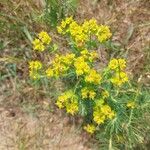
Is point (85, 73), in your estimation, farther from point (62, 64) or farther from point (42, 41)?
point (42, 41)

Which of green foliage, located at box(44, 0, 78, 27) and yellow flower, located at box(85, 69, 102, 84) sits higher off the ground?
green foliage, located at box(44, 0, 78, 27)

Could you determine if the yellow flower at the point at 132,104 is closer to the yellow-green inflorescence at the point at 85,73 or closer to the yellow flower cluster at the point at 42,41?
the yellow-green inflorescence at the point at 85,73

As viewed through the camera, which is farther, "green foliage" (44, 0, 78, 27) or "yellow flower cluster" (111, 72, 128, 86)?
"green foliage" (44, 0, 78, 27)

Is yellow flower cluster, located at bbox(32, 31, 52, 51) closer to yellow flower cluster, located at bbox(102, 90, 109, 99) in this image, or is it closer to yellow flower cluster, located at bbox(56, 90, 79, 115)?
yellow flower cluster, located at bbox(56, 90, 79, 115)

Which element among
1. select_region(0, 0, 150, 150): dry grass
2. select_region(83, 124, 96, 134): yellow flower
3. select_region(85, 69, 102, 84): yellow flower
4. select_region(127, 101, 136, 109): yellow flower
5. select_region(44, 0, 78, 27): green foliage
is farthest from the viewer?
select_region(44, 0, 78, 27): green foliage

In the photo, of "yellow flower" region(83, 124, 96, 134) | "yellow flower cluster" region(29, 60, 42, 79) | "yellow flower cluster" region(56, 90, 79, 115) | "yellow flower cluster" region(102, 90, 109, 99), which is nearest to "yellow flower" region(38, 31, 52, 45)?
"yellow flower cluster" region(29, 60, 42, 79)

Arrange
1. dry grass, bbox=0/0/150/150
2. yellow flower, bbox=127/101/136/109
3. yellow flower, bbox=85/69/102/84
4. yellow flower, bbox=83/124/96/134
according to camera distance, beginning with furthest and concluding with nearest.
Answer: dry grass, bbox=0/0/150/150
yellow flower, bbox=83/124/96/134
yellow flower, bbox=127/101/136/109
yellow flower, bbox=85/69/102/84

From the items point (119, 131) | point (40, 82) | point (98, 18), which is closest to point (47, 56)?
point (40, 82)

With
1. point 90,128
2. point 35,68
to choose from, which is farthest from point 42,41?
point 90,128

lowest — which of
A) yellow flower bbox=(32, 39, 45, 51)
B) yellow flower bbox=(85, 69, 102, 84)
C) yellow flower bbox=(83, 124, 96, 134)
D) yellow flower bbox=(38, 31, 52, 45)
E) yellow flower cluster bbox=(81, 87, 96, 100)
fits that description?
yellow flower bbox=(83, 124, 96, 134)

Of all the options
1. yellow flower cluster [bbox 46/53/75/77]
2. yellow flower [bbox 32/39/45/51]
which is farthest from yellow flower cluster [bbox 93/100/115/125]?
yellow flower [bbox 32/39/45/51]
